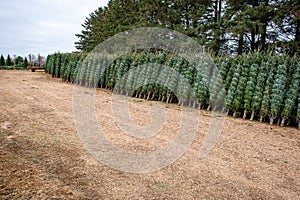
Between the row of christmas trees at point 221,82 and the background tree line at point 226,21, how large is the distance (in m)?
0.81

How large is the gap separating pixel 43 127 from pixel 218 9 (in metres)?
14.0

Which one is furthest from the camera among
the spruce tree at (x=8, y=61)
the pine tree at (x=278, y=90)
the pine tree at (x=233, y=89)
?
the spruce tree at (x=8, y=61)

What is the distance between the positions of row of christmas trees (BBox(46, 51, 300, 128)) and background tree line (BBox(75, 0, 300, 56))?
2.65 ft

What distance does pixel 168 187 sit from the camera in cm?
191

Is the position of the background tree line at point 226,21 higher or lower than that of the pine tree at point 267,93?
higher

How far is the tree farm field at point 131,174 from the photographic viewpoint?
5.82 ft

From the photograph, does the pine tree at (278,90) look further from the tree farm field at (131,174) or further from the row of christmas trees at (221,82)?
the tree farm field at (131,174)

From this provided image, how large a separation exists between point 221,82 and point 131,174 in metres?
4.67

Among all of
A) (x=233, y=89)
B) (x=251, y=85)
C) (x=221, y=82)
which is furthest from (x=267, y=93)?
(x=221, y=82)

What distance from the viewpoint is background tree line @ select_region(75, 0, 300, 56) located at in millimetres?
9500

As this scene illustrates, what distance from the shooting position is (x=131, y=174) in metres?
2.12

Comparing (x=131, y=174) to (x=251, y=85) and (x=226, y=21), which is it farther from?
(x=226, y=21)

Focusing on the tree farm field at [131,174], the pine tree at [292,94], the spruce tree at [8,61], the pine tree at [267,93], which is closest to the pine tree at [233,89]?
the pine tree at [267,93]

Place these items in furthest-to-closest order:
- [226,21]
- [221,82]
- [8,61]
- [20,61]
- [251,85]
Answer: [20,61] → [8,61] → [226,21] → [221,82] → [251,85]
